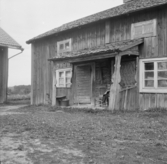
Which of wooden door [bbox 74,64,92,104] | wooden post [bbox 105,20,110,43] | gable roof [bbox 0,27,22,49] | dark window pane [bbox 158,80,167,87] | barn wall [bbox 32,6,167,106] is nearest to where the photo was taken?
dark window pane [bbox 158,80,167,87]

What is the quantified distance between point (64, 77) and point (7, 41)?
18.3 feet

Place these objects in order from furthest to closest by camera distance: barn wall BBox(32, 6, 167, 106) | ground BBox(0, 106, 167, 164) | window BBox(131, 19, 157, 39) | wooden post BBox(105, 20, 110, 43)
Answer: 1. wooden post BBox(105, 20, 110, 43)
2. window BBox(131, 19, 157, 39)
3. barn wall BBox(32, 6, 167, 106)
4. ground BBox(0, 106, 167, 164)

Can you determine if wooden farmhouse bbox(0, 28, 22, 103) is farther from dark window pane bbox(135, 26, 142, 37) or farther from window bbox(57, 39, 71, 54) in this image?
dark window pane bbox(135, 26, 142, 37)

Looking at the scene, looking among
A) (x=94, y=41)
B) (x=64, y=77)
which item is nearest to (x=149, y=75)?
(x=94, y=41)

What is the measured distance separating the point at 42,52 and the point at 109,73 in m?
6.50

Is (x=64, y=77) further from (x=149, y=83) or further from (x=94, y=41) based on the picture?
(x=149, y=83)

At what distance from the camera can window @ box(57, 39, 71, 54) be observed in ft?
49.0

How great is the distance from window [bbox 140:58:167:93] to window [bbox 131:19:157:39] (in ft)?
4.20

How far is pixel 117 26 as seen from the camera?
12086 mm

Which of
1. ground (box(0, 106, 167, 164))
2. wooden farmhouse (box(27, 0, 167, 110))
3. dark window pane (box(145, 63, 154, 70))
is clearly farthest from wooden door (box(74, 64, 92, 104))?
ground (box(0, 106, 167, 164))

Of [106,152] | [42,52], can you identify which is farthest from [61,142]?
[42,52]

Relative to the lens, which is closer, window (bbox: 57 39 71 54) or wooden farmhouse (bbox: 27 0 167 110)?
wooden farmhouse (bbox: 27 0 167 110)

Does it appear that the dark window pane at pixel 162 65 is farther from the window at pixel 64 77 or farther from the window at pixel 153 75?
the window at pixel 64 77

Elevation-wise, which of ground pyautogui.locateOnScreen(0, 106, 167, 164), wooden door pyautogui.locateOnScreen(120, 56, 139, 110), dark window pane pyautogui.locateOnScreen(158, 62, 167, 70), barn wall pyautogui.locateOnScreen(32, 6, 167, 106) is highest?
barn wall pyautogui.locateOnScreen(32, 6, 167, 106)
